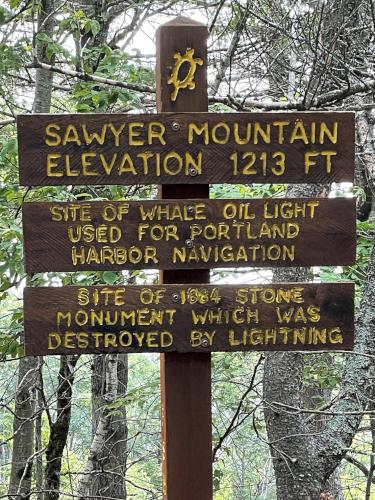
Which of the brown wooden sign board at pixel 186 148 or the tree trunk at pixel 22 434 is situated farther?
the tree trunk at pixel 22 434

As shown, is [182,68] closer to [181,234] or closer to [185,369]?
[181,234]

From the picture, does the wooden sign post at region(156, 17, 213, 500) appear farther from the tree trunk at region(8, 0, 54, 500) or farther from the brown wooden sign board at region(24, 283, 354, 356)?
the tree trunk at region(8, 0, 54, 500)

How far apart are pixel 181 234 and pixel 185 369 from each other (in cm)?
47

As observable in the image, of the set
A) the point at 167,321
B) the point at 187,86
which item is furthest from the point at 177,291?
the point at 187,86

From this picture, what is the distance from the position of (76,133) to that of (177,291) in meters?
0.60

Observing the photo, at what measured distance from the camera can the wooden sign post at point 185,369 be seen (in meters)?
2.17

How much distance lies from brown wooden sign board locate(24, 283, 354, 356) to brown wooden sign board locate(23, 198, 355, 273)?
0.09 metres

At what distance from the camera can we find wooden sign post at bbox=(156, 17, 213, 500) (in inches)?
85.4

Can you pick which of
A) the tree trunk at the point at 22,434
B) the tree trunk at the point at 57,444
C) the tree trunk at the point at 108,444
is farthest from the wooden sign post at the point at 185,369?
the tree trunk at the point at 22,434

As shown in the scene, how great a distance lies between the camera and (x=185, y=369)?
2.19 meters

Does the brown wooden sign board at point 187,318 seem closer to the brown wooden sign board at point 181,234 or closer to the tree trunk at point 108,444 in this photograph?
the brown wooden sign board at point 181,234

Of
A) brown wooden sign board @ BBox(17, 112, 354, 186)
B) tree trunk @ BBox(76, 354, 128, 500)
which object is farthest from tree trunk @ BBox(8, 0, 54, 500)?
brown wooden sign board @ BBox(17, 112, 354, 186)

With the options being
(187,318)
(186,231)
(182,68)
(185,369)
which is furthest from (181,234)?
(182,68)

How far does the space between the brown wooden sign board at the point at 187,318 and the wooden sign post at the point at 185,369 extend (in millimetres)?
127
